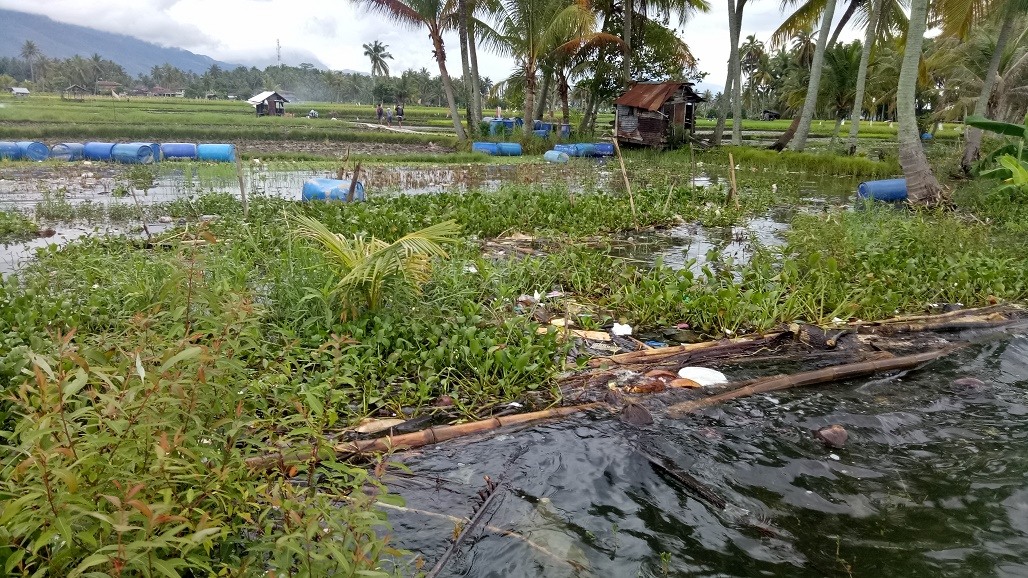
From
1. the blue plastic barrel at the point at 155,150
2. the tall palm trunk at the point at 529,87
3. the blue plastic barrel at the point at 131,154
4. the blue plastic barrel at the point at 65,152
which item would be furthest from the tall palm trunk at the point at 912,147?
the blue plastic barrel at the point at 65,152

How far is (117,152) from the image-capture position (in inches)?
624

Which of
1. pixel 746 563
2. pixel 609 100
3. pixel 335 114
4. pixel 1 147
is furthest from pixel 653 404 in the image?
pixel 335 114

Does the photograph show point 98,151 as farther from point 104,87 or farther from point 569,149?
point 104,87

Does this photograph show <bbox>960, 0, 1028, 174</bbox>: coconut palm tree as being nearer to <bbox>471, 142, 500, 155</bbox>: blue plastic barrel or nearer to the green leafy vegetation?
<bbox>471, 142, 500, 155</bbox>: blue plastic barrel

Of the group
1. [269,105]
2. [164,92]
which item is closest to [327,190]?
[269,105]

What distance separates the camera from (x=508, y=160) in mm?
18578

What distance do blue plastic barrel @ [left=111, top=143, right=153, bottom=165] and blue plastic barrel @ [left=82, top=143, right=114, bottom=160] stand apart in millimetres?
167

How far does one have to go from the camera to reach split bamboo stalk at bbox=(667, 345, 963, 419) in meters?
3.64

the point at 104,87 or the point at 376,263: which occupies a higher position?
the point at 104,87

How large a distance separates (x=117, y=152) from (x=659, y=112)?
51.8 feet

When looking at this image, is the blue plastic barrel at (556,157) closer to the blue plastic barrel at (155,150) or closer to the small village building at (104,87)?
the blue plastic barrel at (155,150)

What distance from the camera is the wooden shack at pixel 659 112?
21250 mm

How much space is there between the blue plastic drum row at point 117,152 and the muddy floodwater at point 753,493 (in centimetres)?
1563

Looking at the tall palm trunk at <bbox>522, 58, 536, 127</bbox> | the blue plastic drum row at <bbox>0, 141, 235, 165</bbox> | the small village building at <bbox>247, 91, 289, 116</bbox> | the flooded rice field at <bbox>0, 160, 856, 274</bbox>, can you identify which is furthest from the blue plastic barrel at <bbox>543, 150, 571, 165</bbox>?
the small village building at <bbox>247, 91, 289, 116</bbox>
